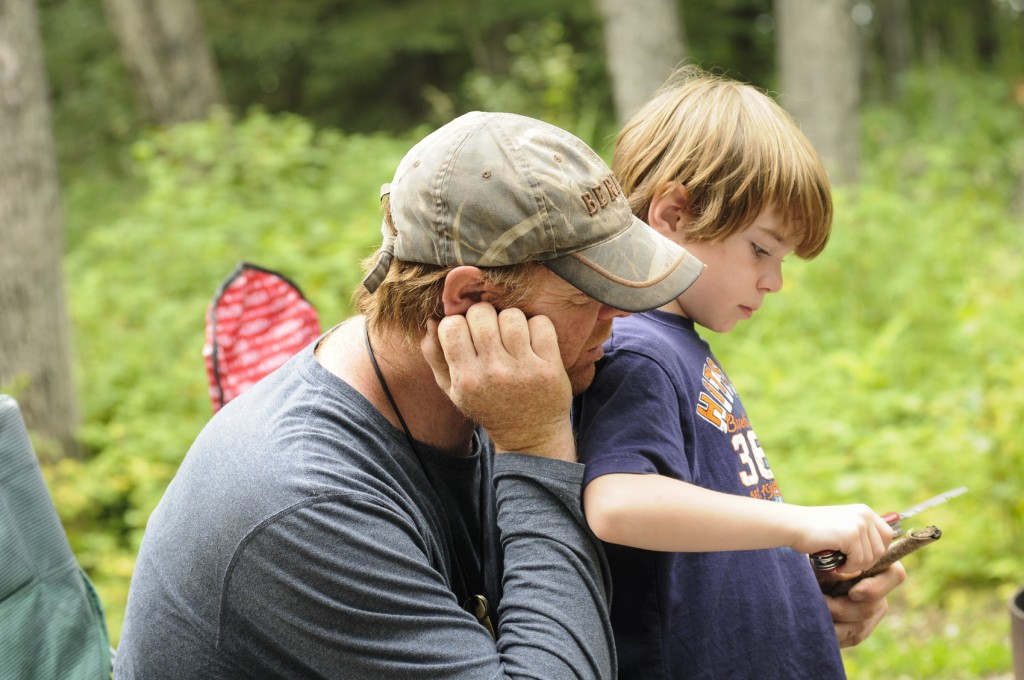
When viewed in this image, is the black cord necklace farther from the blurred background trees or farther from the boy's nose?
the blurred background trees

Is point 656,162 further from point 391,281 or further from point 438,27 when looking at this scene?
point 438,27

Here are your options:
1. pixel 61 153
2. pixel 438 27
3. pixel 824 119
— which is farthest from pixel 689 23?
pixel 61 153

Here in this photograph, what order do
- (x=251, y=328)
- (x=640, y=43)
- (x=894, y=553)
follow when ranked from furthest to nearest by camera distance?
(x=640, y=43) → (x=251, y=328) → (x=894, y=553)

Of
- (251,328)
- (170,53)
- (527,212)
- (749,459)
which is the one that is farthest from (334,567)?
(170,53)

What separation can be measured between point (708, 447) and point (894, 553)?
308mm

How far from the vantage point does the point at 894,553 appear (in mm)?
1575

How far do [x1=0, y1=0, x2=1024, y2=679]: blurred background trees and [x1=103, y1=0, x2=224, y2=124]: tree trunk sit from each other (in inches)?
0.8

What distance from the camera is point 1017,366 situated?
13.5ft

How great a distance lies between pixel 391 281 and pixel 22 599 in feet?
2.34

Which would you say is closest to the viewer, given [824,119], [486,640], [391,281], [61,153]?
[486,640]

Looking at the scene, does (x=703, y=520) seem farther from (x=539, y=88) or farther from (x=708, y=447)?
(x=539, y=88)

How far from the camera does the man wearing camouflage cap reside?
1381 mm

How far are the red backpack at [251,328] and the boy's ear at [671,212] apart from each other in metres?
0.79

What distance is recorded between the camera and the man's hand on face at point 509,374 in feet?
4.77
